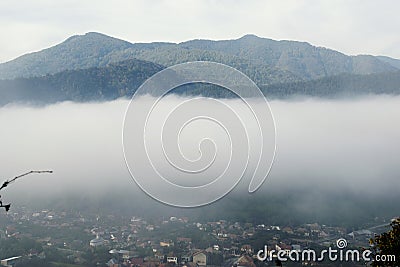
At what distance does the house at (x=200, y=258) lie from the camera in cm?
1037

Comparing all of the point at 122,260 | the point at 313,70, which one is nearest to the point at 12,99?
the point at 122,260

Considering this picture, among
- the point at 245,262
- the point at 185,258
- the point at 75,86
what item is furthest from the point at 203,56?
the point at 245,262

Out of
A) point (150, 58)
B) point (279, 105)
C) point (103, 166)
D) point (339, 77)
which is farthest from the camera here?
point (150, 58)

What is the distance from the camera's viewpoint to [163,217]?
1539 centimetres

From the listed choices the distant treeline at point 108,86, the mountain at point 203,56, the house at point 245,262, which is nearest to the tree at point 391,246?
the house at point 245,262

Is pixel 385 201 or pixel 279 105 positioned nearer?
pixel 385 201

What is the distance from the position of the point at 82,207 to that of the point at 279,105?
1784 centimetres

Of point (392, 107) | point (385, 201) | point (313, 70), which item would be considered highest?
point (313, 70)

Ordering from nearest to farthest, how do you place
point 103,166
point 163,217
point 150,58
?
point 163,217
point 103,166
point 150,58

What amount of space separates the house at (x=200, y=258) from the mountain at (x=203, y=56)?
115 feet

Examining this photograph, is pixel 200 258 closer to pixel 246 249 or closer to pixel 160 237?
pixel 246 249

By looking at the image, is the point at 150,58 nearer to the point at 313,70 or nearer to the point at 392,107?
the point at 313,70

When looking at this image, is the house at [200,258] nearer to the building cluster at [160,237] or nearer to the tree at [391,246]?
the building cluster at [160,237]

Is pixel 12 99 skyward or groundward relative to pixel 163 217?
skyward
